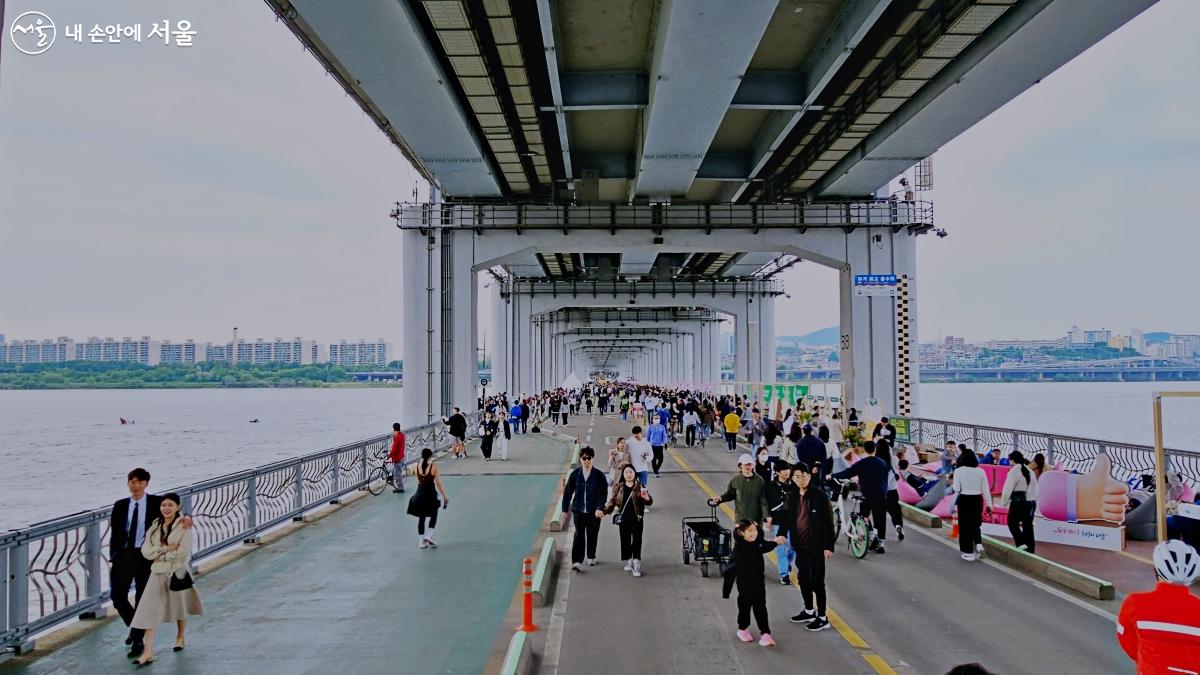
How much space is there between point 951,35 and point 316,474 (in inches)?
594

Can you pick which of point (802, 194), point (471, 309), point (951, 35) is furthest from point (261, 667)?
point (802, 194)

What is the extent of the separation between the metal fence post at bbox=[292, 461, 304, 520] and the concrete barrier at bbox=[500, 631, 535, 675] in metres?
9.03

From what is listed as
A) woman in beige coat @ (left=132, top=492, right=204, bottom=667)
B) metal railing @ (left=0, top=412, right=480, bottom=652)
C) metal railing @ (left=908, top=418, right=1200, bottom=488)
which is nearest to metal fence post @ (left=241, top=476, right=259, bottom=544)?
metal railing @ (left=0, top=412, right=480, bottom=652)

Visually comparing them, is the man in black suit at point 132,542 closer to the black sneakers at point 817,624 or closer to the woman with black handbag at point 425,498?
the woman with black handbag at point 425,498

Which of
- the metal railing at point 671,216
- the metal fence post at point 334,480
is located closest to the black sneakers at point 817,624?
the metal fence post at point 334,480

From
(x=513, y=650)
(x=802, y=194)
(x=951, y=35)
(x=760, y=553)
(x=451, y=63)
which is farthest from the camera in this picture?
(x=802, y=194)

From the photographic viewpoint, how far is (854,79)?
18500 millimetres

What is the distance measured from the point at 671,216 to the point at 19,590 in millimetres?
24454

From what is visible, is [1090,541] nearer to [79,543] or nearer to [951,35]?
[951,35]

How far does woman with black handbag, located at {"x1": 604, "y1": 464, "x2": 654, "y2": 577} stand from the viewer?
1105 cm

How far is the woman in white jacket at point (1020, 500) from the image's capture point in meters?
11.5

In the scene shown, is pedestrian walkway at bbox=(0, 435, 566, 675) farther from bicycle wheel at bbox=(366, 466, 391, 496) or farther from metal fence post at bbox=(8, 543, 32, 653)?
bicycle wheel at bbox=(366, 466, 391, 496)

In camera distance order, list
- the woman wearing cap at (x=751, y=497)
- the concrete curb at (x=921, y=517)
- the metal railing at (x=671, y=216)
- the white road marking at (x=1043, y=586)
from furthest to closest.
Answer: the metal railing at (x=671, y=216) < the concrete curb at (x=921, y=517) < the woman wearing cap at (x=751, y=497) < the white road marking at (x=1043, y=586)

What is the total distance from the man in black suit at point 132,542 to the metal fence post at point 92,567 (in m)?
1.31
